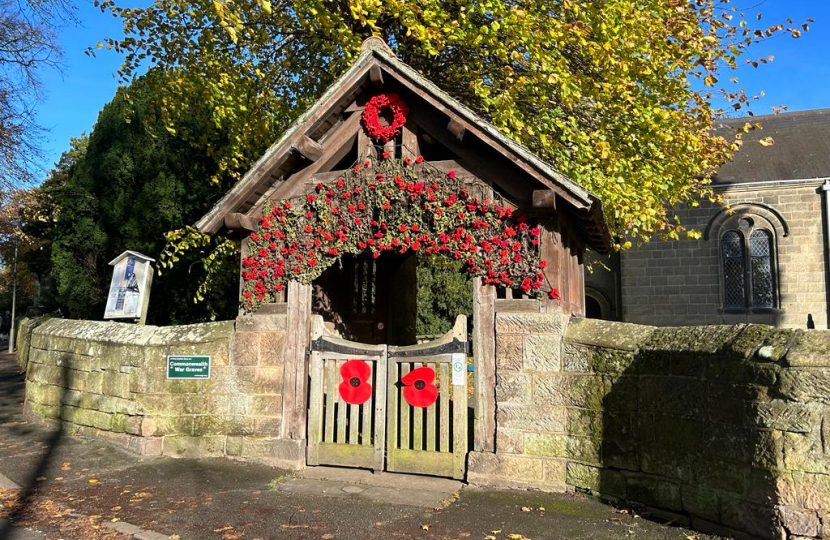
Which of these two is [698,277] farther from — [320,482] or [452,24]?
[320,482]

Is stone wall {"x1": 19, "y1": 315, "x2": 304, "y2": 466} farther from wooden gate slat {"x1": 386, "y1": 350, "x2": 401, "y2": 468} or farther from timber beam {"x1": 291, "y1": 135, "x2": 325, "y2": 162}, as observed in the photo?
timber beam {"x1": 291, "y1": 135, "x2": 325, "y2": 162}

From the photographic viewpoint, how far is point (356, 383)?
7238 millimetres

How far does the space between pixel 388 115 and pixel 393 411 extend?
11.3 feet

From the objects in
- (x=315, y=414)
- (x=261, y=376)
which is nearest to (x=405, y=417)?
(x=315, y=414)

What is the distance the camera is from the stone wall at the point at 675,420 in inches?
182

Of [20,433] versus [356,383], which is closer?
[356,383]

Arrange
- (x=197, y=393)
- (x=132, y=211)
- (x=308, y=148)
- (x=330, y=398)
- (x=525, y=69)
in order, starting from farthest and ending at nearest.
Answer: (x=132, y=211)
(x=525, y=69)
(x=197, y=393)
(x=308, y=148)
(x=330, y=398)

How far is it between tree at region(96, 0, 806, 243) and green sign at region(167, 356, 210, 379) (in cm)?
561

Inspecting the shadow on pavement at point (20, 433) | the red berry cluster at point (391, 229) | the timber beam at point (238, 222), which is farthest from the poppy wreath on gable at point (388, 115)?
the shadow on pavement at point (20, 433)

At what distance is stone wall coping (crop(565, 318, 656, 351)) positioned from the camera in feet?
19.7

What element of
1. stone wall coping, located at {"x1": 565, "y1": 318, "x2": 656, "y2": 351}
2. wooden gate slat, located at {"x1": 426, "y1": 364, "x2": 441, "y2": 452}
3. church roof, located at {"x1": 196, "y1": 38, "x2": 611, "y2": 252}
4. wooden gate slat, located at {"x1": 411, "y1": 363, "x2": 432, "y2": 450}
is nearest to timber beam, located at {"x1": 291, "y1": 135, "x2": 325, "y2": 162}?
church roof, located at {"x1": 196, "y1": 38, "x2": 611, "y2": 252}

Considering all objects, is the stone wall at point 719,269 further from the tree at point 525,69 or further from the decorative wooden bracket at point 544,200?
the decorative wooden bracket at point 544,200

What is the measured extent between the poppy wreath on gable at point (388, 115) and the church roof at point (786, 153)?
1776 centimetres

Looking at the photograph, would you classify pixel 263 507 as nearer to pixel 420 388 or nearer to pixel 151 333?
pixel 420 388
